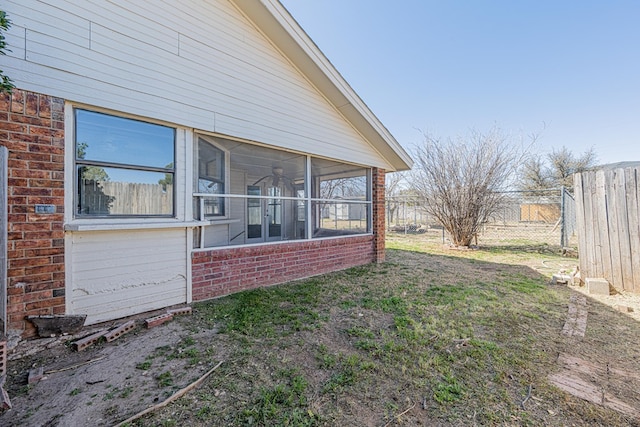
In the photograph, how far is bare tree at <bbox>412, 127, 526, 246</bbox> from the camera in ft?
26.9

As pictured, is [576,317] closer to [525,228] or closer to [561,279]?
[561,279]

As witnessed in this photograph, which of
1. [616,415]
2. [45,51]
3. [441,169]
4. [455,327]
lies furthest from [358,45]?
[616,415]

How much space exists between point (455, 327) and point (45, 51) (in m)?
5.43

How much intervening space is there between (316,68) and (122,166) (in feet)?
11.7

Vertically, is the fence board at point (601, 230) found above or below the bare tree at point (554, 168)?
below

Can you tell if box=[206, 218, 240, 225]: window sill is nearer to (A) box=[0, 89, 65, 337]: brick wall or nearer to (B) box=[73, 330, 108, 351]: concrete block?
(A) box=[0, 89, 65, 337]: brick wall

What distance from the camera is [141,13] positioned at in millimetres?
3225

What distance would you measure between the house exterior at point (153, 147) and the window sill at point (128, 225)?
1cm

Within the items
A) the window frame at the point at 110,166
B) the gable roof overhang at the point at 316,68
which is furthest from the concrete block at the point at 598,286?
the window frame at the point at 110,166

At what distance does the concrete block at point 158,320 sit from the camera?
9.61 feet

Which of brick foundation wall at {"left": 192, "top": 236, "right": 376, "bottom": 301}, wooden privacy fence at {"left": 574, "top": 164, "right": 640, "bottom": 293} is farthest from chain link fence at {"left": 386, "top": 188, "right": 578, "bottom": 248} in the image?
brick foundation wall at {"left": 192, "top": 236, "right": 376, "bottom": 301}

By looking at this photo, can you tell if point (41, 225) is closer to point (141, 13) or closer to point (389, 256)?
point (141, 13)

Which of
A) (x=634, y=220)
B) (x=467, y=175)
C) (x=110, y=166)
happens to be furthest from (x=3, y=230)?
(x=467, y=175)

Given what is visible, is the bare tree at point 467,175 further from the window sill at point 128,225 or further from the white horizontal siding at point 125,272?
the white horizontal siding at point 125,272
